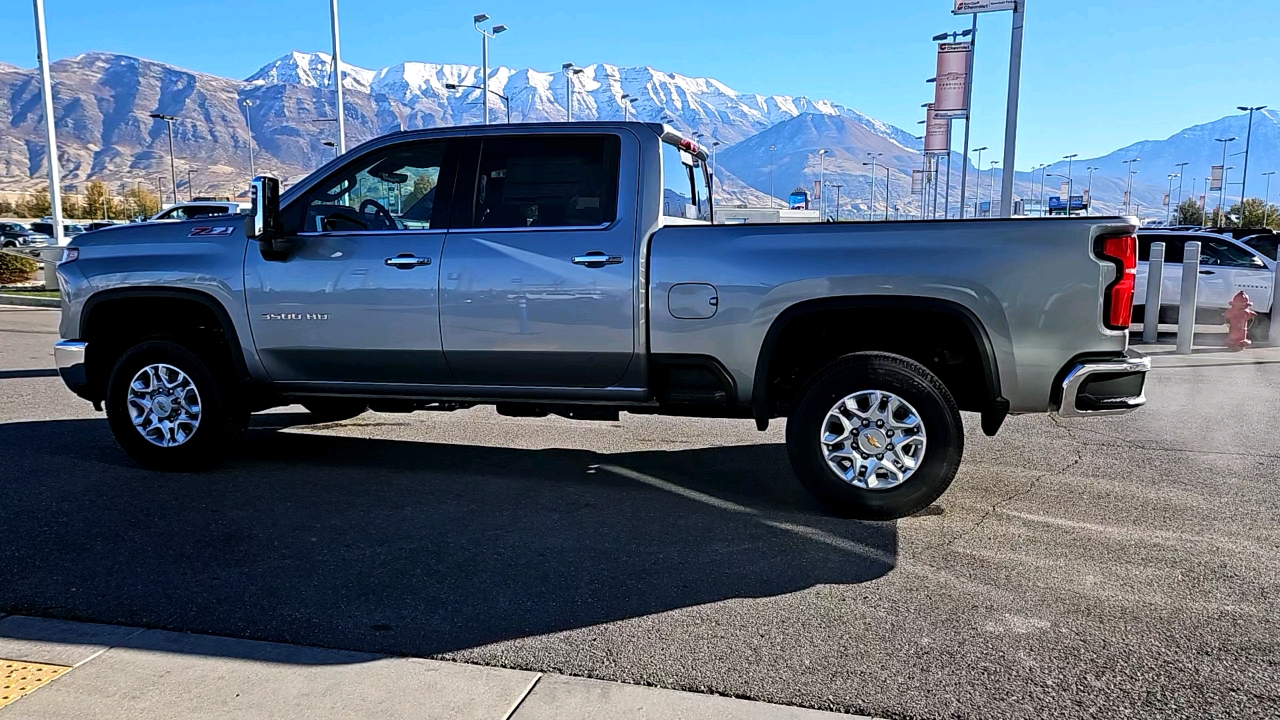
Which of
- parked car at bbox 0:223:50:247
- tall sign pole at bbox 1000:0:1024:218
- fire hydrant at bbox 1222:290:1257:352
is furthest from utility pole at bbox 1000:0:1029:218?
parked car at bbox 0:223:50:247

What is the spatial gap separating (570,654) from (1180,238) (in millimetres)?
13548

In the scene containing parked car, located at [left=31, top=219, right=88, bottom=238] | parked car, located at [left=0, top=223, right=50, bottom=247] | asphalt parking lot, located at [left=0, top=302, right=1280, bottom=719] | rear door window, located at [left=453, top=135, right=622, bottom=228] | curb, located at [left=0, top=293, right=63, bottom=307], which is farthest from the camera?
parked car, located at [left=31, top=219, right=88, bottom=238]

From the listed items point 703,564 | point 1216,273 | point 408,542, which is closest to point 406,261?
point 408,542

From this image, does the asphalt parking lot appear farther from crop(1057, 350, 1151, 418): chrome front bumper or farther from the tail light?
the tail light

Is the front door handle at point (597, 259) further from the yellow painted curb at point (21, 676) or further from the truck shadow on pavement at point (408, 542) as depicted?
the yellow painted curb at point (21, 676)

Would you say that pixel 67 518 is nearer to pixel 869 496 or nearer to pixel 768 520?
pixel 768 520

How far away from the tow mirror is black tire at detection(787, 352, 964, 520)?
3091mm

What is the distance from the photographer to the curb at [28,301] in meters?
18.1

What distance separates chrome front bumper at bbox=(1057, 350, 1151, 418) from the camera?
4.63 m

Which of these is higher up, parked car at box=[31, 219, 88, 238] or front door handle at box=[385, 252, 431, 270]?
front door handle at box=[385, 252, 431, 270]

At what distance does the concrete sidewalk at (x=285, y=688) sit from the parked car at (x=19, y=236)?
40491 millimetres

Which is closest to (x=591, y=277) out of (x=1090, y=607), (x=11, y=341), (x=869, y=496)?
(x=869, y=496)

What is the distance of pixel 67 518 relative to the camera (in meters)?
4.95

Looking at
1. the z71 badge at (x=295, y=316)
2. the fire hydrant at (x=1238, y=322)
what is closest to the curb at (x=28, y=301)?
the z71 badge at (x=295, y=316)
